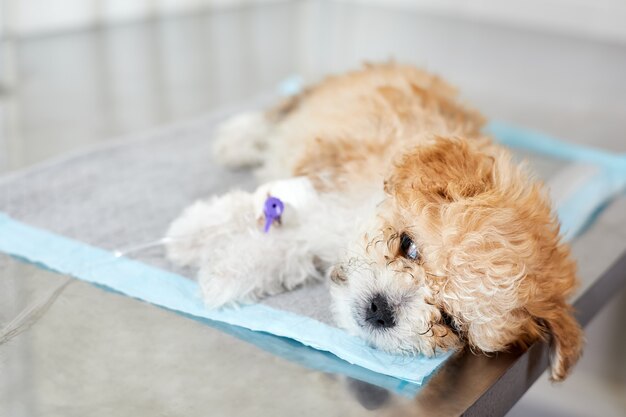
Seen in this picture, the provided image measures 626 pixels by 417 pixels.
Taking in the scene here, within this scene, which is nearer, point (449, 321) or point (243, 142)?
point (449, 321)

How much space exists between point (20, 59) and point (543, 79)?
2.84 m

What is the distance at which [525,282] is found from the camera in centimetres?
167

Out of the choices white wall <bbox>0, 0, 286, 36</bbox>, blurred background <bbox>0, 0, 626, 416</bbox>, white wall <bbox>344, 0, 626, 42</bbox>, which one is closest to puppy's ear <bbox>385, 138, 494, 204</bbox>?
blurred background <bbox>0, 0, 626, 416</bbox>

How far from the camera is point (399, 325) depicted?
5.51 feet

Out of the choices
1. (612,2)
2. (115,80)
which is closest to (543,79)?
(612,2)

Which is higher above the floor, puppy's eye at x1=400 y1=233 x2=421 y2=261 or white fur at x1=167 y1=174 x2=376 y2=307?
puppy's eye at x1=400 y1=233 x2=421 y2=261

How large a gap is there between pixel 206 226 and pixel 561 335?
888 millimetres

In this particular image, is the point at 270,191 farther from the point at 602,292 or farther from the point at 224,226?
the point at 602,292

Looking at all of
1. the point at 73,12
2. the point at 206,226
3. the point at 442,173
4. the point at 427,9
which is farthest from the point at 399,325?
the point at 427,9

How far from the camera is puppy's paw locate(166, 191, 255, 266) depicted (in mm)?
2076

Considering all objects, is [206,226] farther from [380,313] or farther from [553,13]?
[553,13]

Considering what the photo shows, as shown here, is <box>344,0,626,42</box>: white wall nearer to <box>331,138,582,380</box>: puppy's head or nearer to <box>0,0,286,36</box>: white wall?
<box>0,0,286,36</box>: white wall

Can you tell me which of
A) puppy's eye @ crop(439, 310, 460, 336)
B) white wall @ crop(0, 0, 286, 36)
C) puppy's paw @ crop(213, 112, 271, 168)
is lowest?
white wall @ crop(0, 0, 286, 36)

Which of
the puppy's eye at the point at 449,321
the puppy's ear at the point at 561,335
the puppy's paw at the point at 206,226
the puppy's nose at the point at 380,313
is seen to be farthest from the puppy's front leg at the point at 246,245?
the puppy's ear at the point at 561,335
